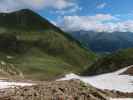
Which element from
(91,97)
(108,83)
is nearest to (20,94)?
(91,97)

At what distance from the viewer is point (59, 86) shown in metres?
24.4

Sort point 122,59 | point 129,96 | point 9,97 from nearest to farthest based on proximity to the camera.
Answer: point 9,97 < point 129,96 < point 122,59

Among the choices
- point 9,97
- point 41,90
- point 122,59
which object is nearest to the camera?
point 9,97

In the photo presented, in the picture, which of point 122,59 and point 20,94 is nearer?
point 20,94

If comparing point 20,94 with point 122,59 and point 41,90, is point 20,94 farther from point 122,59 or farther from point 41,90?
point 122,59

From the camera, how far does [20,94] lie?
22016mm

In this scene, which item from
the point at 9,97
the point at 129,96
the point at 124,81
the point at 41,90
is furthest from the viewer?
the point at 124,81

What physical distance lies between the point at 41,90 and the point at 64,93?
159 centimetres

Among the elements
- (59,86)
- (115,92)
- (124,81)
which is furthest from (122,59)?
(59,86)

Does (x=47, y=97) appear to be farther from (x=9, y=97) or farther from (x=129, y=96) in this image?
(x=129, y=96)

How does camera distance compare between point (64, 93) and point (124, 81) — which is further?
point (124, 81)

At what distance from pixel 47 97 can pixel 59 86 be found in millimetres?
2944

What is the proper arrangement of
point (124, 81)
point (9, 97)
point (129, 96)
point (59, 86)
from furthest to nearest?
point (124, 81) → point (129, 96) → point (59, 86) → point (9, 97)

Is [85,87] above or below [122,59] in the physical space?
below
